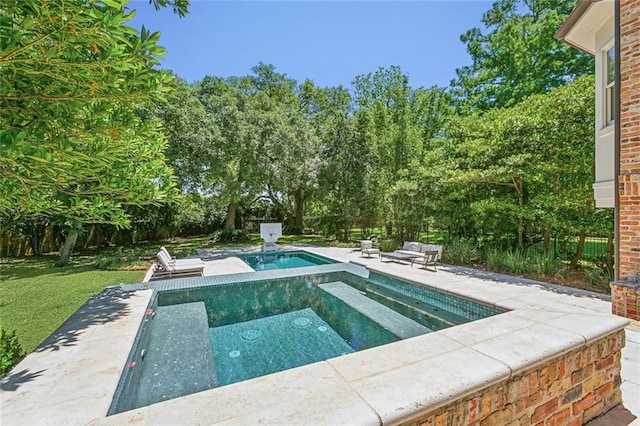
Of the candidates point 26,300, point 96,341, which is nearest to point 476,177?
point 96,341

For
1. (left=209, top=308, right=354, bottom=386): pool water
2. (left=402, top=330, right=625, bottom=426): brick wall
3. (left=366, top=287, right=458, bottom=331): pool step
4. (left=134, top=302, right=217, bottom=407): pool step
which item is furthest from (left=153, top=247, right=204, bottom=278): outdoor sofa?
(left=402, top=330, right=625, bottom=426): brick wall

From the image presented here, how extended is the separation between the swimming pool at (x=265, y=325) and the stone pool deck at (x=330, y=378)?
0.40 meters

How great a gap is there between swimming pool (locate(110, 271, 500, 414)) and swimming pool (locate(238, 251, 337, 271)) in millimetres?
3647

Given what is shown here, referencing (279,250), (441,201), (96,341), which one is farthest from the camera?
(279,250)

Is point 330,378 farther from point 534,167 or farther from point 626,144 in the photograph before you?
point 534,167

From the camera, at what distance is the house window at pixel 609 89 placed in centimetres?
619

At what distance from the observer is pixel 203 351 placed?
4.59m

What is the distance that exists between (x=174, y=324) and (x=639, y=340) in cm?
778

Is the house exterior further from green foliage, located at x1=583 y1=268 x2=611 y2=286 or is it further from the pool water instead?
the pool water

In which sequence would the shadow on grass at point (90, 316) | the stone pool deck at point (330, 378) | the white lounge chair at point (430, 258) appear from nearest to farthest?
the stone pool deck at point (330, 378) → the shadow on grass at point (90, 316) → the white lounge chair at point (430, 258)

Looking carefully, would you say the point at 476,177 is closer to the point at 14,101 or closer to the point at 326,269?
the point at 326,269

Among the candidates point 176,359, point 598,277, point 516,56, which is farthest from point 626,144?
point 516,56

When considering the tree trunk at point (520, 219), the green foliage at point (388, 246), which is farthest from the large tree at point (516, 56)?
the green foliage at point (388, 246)

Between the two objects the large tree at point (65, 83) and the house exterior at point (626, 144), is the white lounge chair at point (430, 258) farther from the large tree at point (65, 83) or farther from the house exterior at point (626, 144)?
the large tree at point (65, 83)
